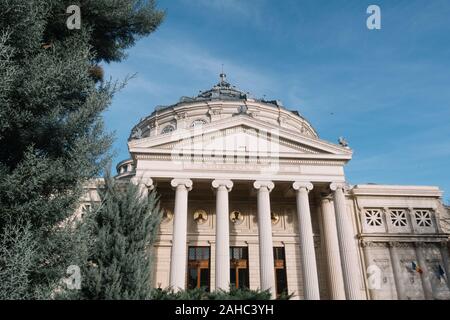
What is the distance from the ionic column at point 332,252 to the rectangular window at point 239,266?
4641mm

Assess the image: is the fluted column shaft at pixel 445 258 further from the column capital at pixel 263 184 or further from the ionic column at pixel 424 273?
the column capital at pixel 263 184

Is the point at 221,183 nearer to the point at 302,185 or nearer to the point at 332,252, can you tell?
the point at 302,185

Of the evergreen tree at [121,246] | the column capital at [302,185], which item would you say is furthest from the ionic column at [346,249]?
the evergreen tree at [121,246]

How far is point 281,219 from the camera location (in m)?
22.4

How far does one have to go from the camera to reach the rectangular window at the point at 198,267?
20516 millimetres

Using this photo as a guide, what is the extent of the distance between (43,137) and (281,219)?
16.2 m

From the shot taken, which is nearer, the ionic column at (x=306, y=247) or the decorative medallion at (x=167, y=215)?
the ionic column at (x=306, y=247)

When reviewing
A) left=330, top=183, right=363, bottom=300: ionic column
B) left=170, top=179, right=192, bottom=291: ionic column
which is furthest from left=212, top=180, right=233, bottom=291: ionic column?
left=330, top=183, right=363, bottom=300: ionic column

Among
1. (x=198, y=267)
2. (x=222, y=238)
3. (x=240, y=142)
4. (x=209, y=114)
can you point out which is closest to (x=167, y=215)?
(x=198, y=267)

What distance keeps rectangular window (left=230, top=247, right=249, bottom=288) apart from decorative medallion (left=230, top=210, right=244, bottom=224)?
161cm

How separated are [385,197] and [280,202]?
699 centimetres

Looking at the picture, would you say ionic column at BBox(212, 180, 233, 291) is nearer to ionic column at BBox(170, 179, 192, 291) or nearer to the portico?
the portico
